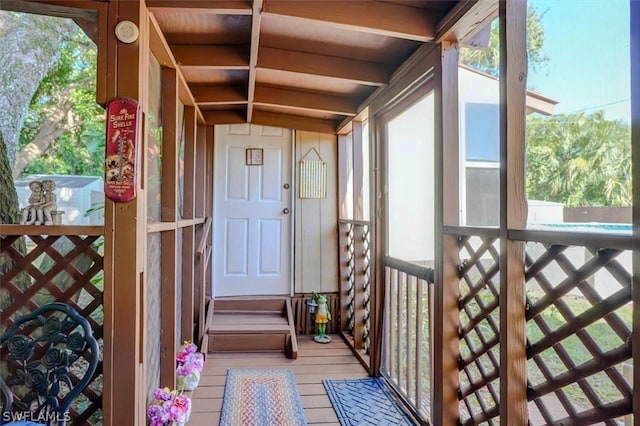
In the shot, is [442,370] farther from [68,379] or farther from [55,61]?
[55,61]

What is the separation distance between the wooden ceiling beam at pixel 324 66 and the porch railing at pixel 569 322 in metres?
1.32

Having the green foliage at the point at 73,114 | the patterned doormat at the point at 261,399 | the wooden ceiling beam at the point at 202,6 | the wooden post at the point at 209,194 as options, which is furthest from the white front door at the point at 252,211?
the wooden ceiling beam at the point at 202,6

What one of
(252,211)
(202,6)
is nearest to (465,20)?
(202,6)

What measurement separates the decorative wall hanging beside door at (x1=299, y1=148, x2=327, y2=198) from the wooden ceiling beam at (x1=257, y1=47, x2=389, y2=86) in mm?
1543

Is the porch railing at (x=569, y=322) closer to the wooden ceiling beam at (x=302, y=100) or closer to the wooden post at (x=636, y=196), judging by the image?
the wooden post at (x=636, y=196)

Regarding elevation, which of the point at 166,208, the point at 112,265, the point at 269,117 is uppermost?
the point at 269,117

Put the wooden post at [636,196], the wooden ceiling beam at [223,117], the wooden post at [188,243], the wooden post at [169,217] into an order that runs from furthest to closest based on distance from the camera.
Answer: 1. the wooden ceiling beam at [223,117]
2. the wooden post at [188,243]
3. the wooden post at [169,217]
4. the wooden post at [636,196]

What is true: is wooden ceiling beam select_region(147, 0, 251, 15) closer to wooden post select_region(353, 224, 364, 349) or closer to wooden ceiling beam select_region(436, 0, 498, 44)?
wooden ceiling beam select_region(436, 0, 498, 44)

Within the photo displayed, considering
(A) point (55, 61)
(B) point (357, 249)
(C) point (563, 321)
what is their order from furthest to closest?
(B) point (357, 249)
(A) point (55, 61)
(C) point (563, 321)

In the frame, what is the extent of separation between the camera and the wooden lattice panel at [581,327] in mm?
939

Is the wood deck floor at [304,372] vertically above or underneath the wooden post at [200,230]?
underneath

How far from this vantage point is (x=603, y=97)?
1.05 m

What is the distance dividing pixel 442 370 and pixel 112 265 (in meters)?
1.49

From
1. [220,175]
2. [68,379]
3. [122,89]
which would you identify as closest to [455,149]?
[122,89]
